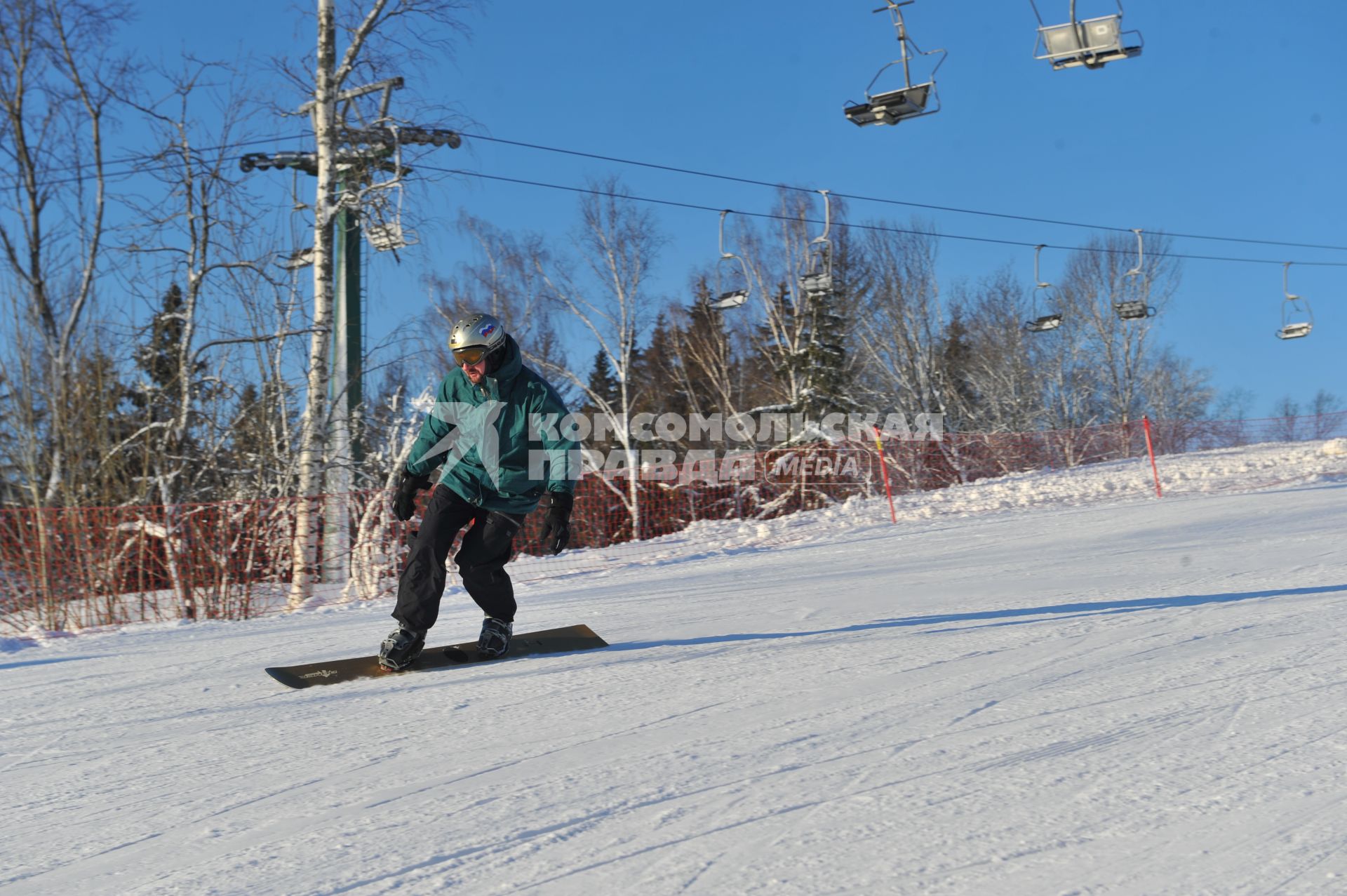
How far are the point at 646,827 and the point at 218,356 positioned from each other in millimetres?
12629

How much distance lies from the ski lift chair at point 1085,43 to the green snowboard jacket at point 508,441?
10.4 metres

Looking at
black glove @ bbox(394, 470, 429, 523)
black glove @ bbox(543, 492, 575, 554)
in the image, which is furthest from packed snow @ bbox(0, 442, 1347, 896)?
black glove @ bbox(394, 470, 429, 523)

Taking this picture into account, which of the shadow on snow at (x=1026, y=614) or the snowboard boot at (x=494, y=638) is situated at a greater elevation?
the snowboard boot at (x=494, y=638)

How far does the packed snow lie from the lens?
81.2 inches

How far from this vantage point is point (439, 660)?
4371 mm

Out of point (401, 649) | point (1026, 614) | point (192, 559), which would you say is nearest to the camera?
Result: point (401, 649)

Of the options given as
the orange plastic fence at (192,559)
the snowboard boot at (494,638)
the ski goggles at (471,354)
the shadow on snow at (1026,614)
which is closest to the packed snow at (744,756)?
the shadow on snow at (1026,614)

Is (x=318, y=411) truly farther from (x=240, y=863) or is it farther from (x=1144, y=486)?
(x=1144, y=486)

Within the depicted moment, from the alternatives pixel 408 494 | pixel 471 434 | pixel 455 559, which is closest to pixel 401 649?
pixel 455 559

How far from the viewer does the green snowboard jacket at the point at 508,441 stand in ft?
13.5

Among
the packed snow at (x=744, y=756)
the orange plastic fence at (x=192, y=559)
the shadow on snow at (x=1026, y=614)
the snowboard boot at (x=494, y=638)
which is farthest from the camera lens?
the orange plastic fence at (x=192, y=559)

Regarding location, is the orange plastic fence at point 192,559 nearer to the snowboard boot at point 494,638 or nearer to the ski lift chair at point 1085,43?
the snowboard boot at point 494,638

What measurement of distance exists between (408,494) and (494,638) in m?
0.74

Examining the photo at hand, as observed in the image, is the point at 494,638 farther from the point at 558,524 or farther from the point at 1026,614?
the point at 1026,614
